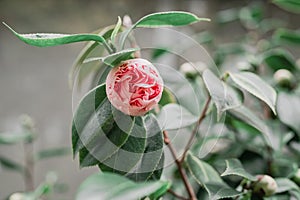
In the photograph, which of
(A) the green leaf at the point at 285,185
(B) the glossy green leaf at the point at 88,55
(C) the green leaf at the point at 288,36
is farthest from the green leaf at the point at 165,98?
(C) the green leaf at the point at 288,36

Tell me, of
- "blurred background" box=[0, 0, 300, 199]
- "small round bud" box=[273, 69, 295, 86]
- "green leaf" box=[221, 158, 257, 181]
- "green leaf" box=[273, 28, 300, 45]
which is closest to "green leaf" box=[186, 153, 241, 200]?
"green leaf" box=[221, 158, 257, 181]

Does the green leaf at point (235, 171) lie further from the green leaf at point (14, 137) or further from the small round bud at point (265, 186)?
the green leaf at point (14, 137)

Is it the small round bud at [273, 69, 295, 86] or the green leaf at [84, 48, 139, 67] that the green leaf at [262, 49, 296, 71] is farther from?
the green leaf at [84, 48, 139, 67]

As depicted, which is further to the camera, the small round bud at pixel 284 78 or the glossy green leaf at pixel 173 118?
the small round bud at pixel 284 78

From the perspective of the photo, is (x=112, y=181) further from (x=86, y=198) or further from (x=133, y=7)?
(x=133, y=7)

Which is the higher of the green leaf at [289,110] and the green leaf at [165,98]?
the green leaf at [165,98]

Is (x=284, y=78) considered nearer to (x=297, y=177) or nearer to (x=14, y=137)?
(x=297, y=177)

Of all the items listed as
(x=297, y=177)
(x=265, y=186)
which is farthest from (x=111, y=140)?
(x=297, y=177)

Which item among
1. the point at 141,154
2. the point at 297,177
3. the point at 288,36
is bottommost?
the point at 297,177
